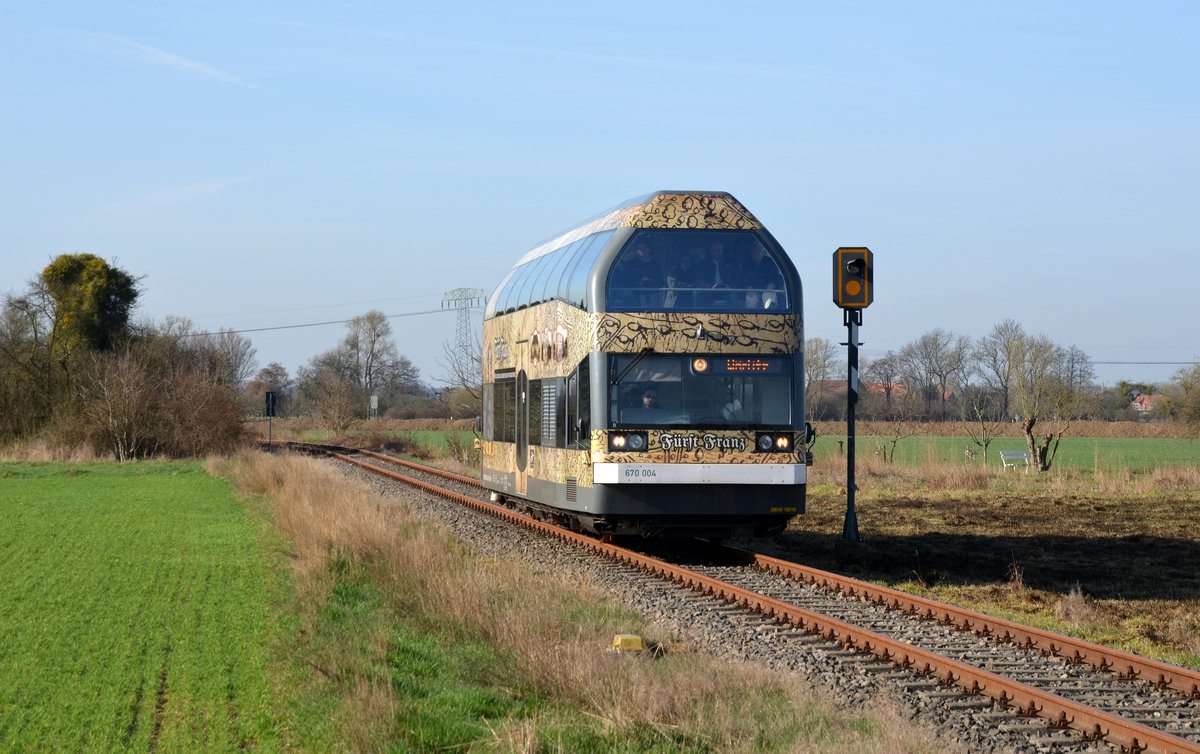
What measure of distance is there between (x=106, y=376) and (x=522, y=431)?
3251 centimetres

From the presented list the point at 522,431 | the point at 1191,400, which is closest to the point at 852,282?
the point at 522,431

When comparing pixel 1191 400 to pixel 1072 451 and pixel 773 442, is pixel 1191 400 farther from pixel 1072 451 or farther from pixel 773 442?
pixel 773 442

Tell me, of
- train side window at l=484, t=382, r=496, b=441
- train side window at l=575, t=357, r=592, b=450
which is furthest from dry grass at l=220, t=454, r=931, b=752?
train side window at l=484, t=382, r=496, b=441

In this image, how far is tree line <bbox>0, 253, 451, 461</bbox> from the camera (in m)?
45.5

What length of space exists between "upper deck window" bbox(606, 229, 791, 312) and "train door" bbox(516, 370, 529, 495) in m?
4.01

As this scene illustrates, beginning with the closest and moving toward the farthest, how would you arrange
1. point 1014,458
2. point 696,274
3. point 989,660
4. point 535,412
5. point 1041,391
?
point 989,660 < point 696,274 < point 535,412 < point 1041,391 < point 1014,458

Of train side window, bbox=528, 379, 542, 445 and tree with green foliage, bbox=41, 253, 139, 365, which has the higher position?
tree with green foliage, bbox=41, 253, 139, 365

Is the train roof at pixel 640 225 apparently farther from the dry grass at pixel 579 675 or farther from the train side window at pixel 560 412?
the dry grass at pixel 579 675

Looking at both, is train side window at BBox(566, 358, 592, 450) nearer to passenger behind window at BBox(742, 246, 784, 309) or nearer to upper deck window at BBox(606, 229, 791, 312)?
upper deck window at BBox(606, 229, 791, 312)

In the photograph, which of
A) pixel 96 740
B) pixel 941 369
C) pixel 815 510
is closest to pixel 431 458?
pixel 815 510

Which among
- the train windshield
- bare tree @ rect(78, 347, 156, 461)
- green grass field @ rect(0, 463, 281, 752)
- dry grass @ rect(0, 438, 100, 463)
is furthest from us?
bare tree @ rect(78, 347, 156, 461)

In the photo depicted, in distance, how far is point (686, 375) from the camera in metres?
13.9

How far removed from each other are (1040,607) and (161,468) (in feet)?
114

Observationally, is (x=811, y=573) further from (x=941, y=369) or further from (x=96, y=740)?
(x=941, y=369)
